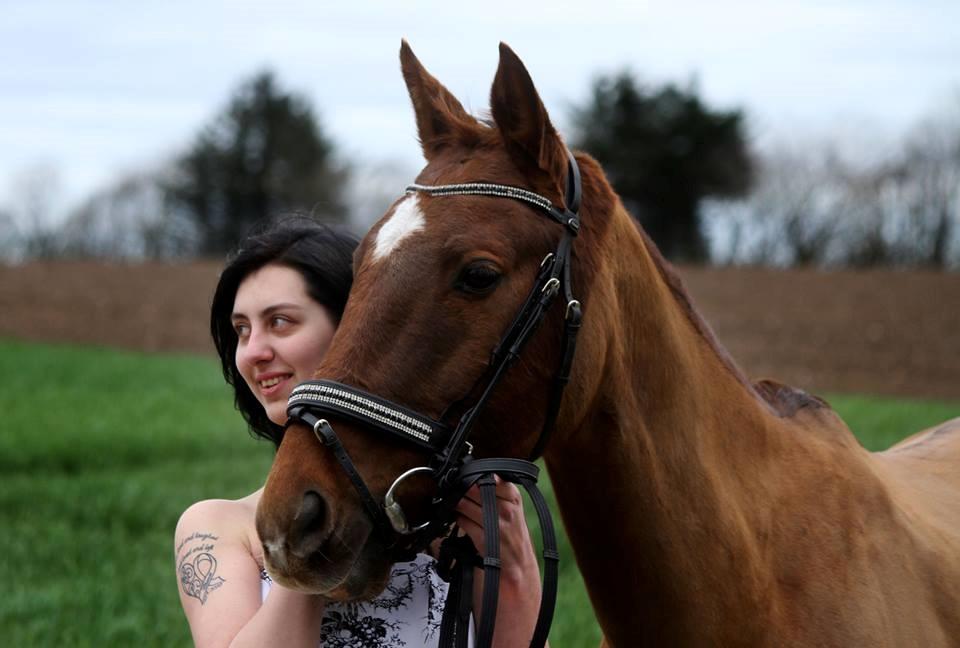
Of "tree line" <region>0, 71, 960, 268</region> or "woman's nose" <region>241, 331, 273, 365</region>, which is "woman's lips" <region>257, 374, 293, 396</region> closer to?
"woman's nose" <region>241, 331, 273, 365</region>

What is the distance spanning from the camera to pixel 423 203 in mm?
2211

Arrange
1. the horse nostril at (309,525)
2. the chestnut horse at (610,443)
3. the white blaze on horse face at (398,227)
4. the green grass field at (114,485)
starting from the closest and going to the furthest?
1. the horse nostril at (309,525)
2. the chestnut horse at (610,443)
3. the white blaze on horse face at (398,227)
4. the green grass field at (114,485)

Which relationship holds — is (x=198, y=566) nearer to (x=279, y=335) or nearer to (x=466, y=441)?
(x=279, y=335)

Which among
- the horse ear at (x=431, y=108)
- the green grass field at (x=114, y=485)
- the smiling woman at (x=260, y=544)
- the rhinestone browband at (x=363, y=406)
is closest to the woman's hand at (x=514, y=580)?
the smiling woman at (x=260, y=544)

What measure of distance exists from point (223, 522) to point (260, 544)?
33 cm

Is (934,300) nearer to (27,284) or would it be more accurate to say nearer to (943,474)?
(943,474)

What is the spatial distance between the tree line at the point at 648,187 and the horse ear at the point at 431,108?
20532 millimetres

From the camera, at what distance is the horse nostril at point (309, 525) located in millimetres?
1897

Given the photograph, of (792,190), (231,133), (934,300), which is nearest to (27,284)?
(231,133)

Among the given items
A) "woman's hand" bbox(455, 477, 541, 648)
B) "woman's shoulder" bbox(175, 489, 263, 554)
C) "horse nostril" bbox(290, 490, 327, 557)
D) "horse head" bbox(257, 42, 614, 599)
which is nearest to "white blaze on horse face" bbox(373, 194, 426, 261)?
"horse head" bbox(257, 42, 614, 599)

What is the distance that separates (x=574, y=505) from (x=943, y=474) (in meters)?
1.85

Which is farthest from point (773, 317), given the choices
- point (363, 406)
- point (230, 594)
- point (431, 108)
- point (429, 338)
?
point (363, 406)

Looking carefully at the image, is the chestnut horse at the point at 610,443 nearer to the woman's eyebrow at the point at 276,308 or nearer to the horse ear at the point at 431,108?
the horse ear at the point at 431,108

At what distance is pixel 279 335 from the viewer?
2.58 metres
